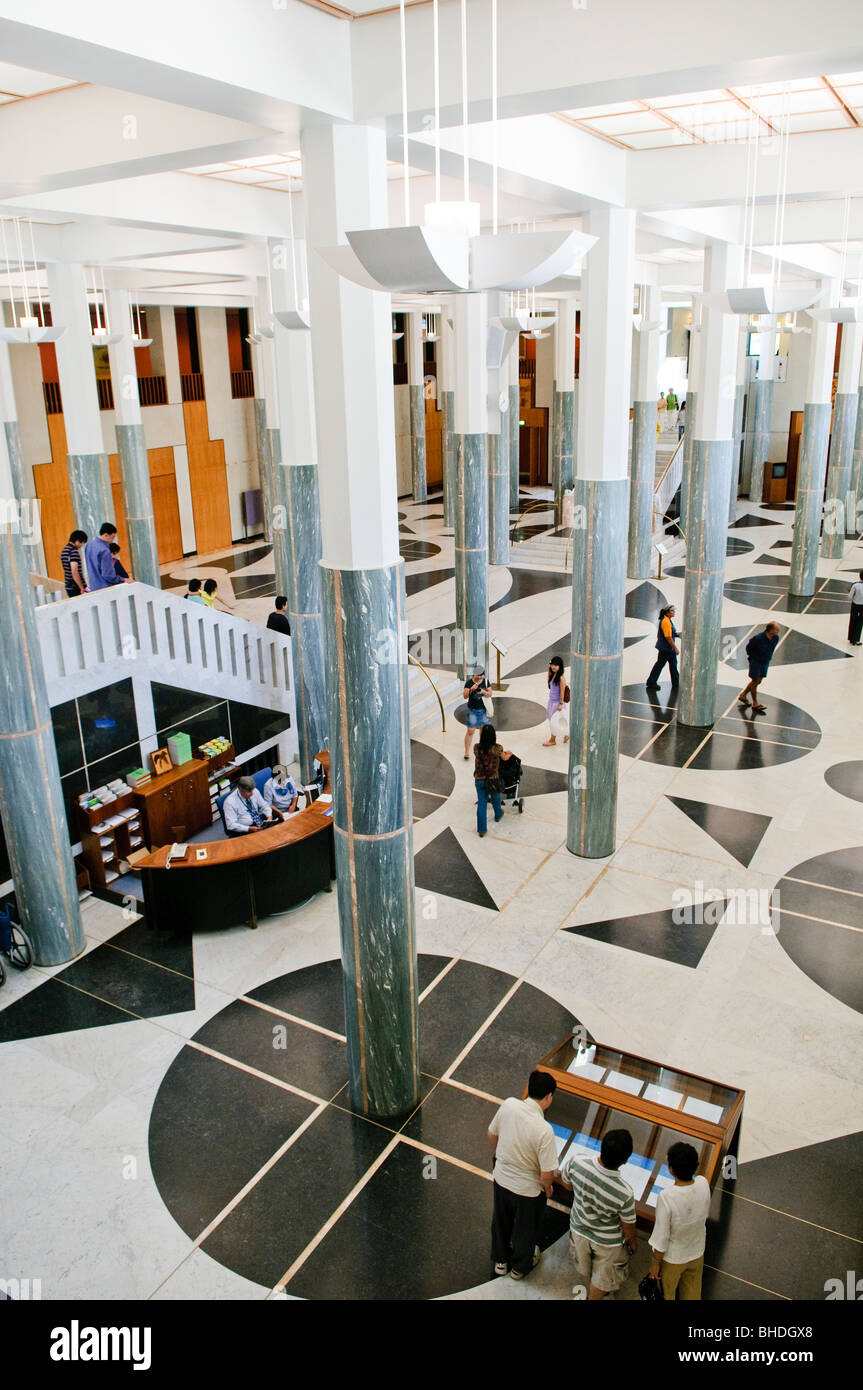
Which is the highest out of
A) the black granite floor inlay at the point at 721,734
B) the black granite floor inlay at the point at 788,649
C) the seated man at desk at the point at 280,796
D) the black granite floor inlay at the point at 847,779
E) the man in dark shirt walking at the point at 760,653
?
the man in dark shirt walking at the point at 760,653

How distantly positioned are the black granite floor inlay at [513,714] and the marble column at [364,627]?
24.2ft

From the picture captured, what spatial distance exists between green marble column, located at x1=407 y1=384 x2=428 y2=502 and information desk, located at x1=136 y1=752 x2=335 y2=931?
23.3 metres

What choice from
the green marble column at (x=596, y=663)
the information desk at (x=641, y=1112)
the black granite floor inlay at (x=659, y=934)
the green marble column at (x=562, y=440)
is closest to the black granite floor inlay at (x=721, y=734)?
the green marble column at (x=596, y=663)

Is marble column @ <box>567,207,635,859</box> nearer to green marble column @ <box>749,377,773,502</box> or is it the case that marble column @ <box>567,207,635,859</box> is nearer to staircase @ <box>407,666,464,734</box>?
staircase @ <box>407,666,464,734</box>

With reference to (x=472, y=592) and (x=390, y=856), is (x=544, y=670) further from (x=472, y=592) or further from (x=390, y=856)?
(x=390, y=856)

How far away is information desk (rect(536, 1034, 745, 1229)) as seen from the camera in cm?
600

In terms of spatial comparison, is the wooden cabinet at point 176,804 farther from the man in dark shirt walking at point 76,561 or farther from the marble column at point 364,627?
the marble column at point 364,627

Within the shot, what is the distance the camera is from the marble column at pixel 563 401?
26484mm

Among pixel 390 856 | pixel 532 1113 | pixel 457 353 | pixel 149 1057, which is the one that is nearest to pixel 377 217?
pixel 390 856

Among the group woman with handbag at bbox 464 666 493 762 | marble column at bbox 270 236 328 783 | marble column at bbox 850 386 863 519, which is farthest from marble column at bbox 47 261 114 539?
marble column at bbox 850 386 863 519

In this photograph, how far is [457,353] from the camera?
551 inches

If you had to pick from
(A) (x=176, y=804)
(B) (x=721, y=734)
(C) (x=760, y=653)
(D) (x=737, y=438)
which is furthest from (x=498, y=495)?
(D) (x=737, y=438)
